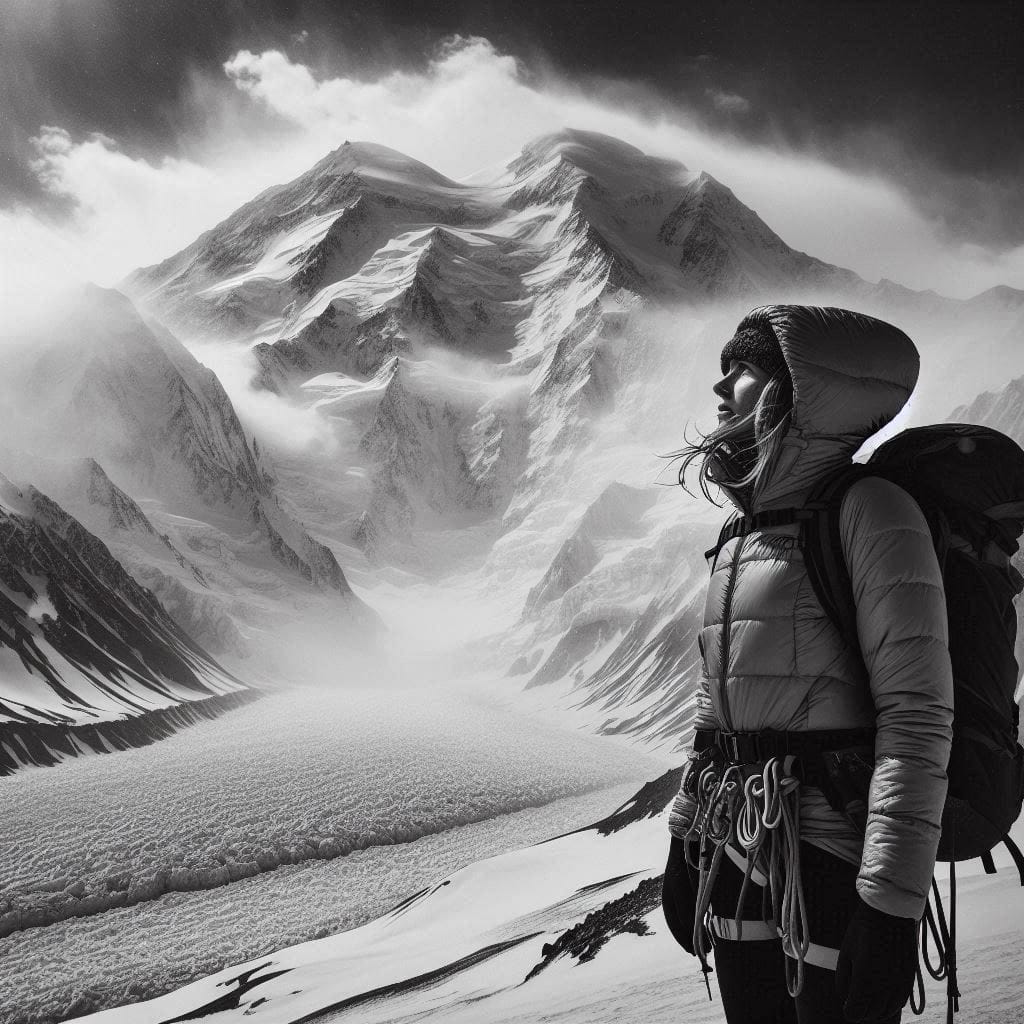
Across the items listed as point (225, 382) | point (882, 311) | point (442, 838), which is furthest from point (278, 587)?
point (882, 311)

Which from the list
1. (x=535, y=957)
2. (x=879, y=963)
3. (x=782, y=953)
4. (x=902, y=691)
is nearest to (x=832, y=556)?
(x=902, y=691)

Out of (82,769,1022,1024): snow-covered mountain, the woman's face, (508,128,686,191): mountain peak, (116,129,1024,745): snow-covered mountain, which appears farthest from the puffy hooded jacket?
(508,128,686,191): mountain peak

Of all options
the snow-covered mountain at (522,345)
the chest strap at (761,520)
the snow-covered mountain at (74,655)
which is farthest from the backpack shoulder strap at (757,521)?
the snow-covered mountain at (522,345)

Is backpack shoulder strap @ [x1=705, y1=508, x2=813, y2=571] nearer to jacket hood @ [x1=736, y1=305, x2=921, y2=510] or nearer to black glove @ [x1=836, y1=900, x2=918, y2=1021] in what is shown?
jacket hood @ [x1=736, y1=305, x2=921, y2=510]

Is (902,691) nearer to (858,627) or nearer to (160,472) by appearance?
(858,627)

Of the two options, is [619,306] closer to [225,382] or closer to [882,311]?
[882,311]

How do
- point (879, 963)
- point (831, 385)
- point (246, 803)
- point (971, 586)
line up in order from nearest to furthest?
1. point (879, 963)
2. point (971, 586)
3. point (831, 385)
4. point (246, 803)
